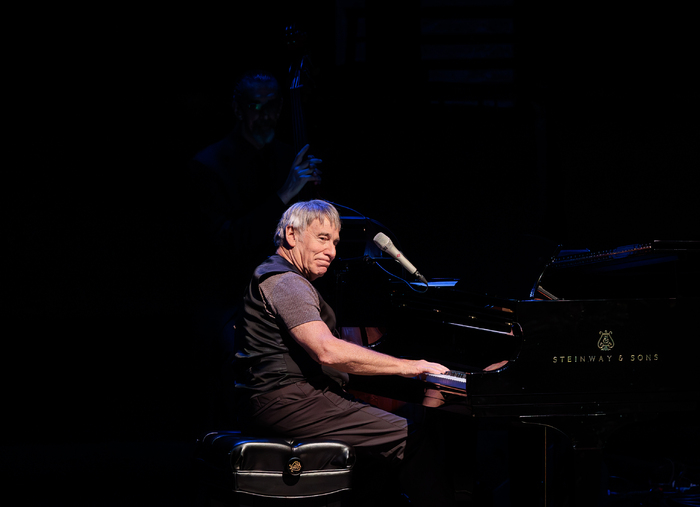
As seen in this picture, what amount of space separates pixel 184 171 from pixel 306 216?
5.31 ft

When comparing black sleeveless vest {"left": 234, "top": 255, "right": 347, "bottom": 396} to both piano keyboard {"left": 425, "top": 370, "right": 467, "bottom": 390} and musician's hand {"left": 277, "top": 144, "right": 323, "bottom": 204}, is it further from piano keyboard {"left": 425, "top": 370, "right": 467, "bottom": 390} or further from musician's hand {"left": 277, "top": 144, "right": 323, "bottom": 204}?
musician's hand {"left": 277, "top": 144, "right": 323, "bottom": 204}

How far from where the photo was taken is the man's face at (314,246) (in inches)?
95.7

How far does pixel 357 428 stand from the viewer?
2348 mm

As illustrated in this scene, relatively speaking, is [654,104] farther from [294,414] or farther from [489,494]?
[294,414]

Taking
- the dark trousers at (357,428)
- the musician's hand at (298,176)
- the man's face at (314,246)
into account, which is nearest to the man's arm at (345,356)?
the dark trousers at (357,428)

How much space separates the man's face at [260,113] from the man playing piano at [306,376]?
3.04 feet

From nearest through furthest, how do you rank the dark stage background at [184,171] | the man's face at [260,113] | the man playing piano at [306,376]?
the man playing piano at [306,376] < the man's face at [260,113] < the dark stage background at [184,171]

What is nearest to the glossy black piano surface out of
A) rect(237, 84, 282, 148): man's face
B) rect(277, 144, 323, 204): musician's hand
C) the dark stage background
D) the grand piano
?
the grand piano

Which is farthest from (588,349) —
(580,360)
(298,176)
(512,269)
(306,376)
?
(298,176)

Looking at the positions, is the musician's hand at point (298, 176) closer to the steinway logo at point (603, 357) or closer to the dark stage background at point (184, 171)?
the dark stage background at point (184, 171)

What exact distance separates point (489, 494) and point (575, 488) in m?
0.77

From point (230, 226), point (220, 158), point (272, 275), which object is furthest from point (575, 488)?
point (220, 158)

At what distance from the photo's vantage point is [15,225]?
3688mm

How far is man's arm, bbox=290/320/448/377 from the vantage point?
2.18 meters
